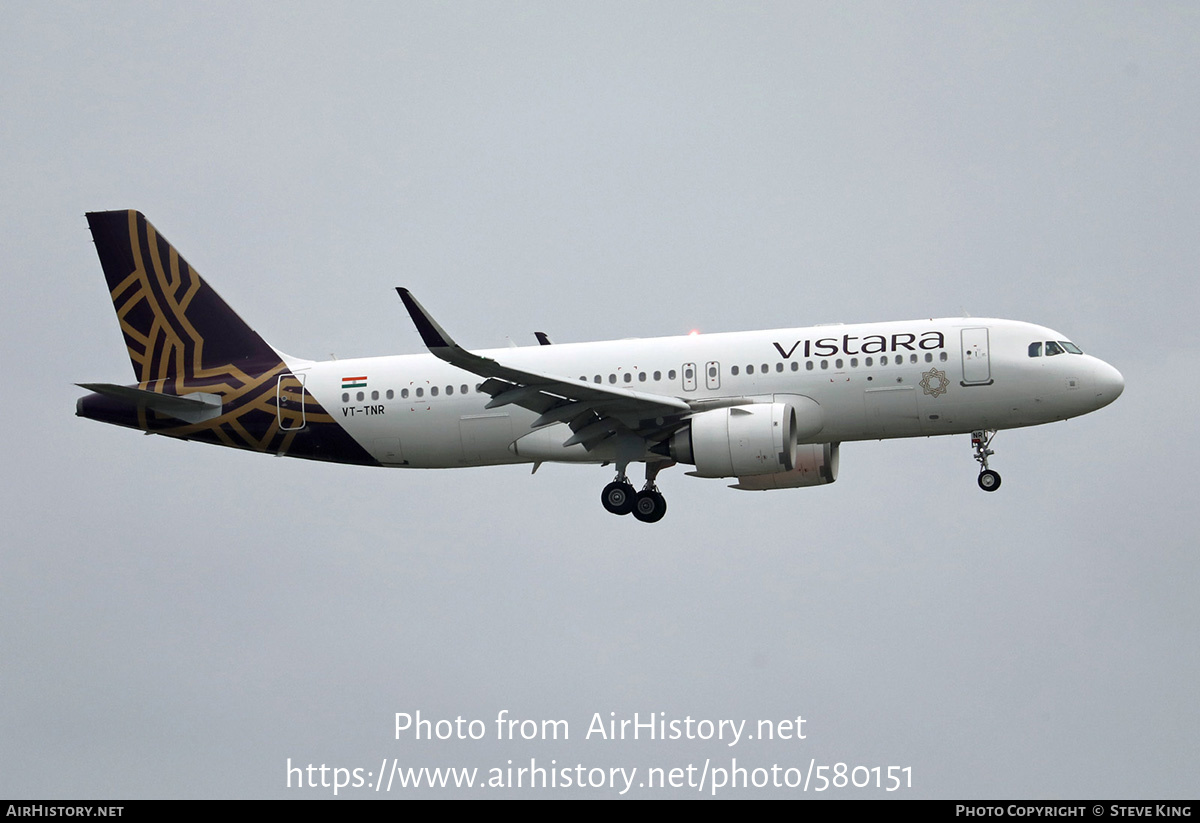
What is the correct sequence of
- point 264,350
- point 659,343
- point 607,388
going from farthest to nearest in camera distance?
point 264,350
point 659,343
point 607,388

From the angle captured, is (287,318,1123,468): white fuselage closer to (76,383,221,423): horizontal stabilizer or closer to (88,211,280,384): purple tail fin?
(76,383,221,423): horizontal stabilizer

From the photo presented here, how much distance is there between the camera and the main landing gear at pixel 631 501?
4453 cm

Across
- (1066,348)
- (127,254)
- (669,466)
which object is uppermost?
(127,254)

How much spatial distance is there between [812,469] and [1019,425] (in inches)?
251

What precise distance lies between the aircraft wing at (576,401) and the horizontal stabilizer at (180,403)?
925cm

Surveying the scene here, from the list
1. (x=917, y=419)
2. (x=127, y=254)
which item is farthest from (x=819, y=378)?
(x=127, y=254)

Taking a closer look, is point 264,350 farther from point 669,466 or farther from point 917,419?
point 917,419

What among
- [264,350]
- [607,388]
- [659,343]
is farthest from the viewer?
[264,350]

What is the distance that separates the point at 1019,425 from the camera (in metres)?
42.6

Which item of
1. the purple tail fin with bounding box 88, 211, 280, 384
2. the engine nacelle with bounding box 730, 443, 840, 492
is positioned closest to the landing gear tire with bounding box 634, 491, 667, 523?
the engine nacelle with bounding box 730, 443, 840, 492

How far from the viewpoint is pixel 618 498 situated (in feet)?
146

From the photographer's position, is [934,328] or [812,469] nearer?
[934,328]

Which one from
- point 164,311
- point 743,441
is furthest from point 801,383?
point 164,311

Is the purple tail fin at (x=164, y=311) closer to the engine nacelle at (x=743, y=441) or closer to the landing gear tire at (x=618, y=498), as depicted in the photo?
the landing gear tire at (x=618, y=498)
